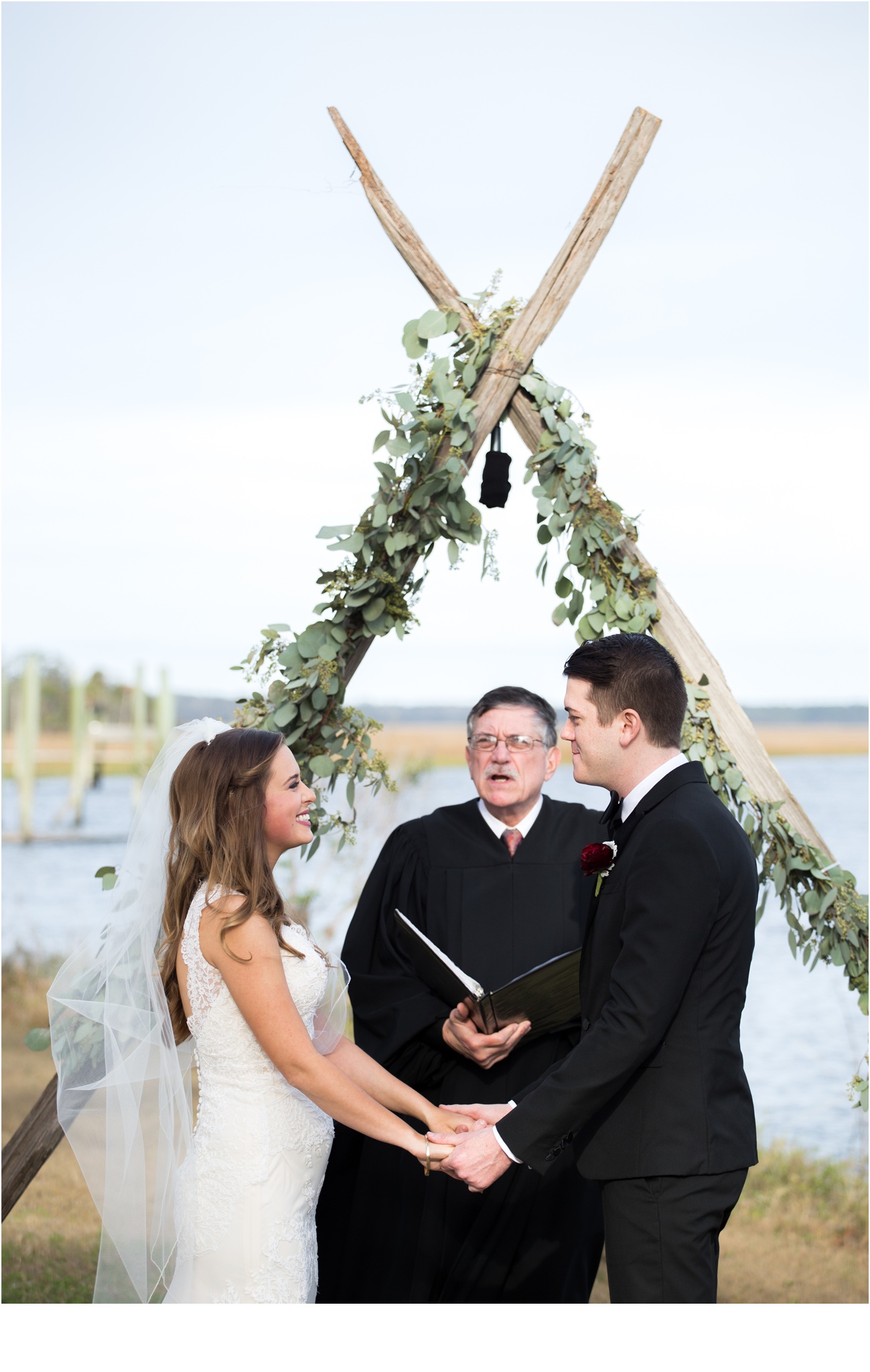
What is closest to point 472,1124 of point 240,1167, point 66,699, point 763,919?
point 240,1167

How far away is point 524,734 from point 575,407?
1.06 meters

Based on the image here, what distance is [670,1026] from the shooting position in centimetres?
238

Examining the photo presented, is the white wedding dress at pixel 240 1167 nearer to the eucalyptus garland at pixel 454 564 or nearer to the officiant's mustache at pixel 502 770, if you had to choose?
the eucalyptus garland at pixel 454 564

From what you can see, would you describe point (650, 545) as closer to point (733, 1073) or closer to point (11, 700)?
point (733, 1073)

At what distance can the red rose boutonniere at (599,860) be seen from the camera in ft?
8.48

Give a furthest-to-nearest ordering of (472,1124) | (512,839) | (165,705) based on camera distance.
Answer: (165,705) < (512,839) < (472,1124)

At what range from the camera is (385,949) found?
3553 mm

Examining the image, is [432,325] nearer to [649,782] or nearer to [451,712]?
[649,782]

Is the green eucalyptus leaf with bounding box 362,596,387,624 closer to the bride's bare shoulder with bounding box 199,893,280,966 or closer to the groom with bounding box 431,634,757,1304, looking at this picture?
the groom with bounding box 431,634,757,1304

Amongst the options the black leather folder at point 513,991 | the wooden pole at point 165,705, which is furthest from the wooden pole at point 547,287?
the wooden pole at point 165,705

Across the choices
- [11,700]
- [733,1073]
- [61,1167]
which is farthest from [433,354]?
[11,700]

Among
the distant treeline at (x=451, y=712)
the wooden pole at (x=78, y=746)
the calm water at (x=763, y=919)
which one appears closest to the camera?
the calm water at (x=763, y=919)

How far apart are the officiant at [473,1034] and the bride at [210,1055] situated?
66 centimetres

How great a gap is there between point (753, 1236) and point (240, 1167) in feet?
16.2
